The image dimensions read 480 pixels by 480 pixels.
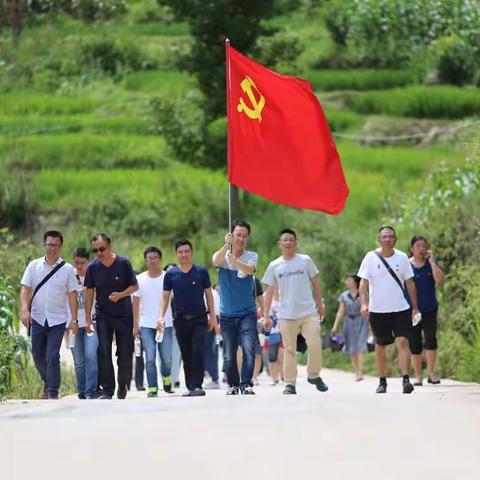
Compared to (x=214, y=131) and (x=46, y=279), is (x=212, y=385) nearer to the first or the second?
(x=46, y=279)

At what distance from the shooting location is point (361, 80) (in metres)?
58.3

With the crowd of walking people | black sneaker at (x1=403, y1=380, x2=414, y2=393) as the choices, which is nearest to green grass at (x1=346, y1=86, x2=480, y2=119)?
the crowd of walking people

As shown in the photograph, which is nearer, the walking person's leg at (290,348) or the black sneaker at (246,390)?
the walking person's leg at (290,348)

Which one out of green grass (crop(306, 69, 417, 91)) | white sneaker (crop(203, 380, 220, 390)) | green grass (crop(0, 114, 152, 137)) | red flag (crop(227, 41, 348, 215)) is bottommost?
white sneaker (crop(203, 380, 220, 390))

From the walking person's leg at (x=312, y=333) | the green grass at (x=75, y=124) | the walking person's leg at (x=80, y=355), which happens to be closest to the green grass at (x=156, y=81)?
the green grass at (x=75, y=124)

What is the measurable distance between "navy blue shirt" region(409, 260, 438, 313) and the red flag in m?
2.05

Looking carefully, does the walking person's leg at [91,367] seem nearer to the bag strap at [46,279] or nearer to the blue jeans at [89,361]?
the blue jeans at [89,361]

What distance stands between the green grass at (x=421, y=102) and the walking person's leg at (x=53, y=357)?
37.5m

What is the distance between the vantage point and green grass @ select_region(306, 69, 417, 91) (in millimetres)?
57812

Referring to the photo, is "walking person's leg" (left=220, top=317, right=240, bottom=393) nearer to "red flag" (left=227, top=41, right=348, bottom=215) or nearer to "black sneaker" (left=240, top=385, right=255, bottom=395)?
"black sneaker" (left=240, top=385, right=255, bottom=395)

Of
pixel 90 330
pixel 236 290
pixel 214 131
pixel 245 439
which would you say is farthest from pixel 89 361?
pixel 214 131

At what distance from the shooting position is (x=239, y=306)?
54.0 ft

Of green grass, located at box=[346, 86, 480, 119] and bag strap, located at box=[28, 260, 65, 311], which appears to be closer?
bag strap, located at box=[28, 260, 65, 311]

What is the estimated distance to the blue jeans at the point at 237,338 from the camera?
54.2 ft
